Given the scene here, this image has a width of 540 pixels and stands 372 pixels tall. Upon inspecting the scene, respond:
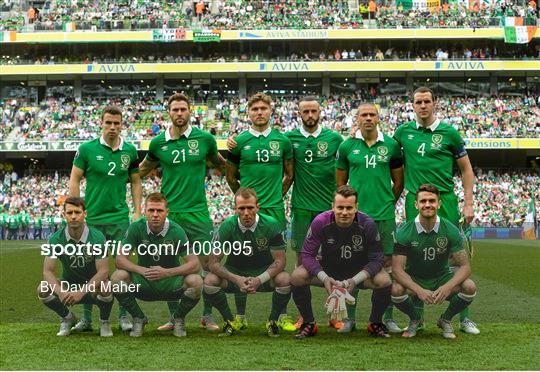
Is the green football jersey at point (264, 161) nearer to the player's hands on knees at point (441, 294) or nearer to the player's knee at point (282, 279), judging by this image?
the player's knee at point (282, 279)

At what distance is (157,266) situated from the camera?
249 inches

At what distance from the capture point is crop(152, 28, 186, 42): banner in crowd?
3803 cm

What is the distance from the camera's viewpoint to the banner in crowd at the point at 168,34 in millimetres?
38031

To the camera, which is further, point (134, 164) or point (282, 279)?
point (134, 164)

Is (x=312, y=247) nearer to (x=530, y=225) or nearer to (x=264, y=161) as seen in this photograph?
(x=264, y=161)

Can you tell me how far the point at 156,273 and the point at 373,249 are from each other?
194cm

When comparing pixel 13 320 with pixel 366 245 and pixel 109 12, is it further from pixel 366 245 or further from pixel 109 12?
pixel 109 12

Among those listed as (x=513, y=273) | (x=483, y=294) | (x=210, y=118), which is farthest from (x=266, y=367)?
(x=210, y=118)

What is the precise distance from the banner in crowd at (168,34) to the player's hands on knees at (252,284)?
33.2 m

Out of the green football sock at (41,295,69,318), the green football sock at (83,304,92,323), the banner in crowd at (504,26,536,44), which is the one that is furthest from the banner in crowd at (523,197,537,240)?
→ the green football sock at (41,295,69,318)

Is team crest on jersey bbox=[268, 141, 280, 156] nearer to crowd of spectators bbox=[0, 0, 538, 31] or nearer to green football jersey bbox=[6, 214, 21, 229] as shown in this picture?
green football jersey bbox=[6, 214, 21, 229]

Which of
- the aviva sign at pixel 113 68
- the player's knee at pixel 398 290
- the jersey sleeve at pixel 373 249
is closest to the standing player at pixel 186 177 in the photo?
the jersey sleeve at pixel 373 249

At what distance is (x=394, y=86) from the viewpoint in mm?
39781

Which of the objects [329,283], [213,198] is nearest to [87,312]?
[329,283]
